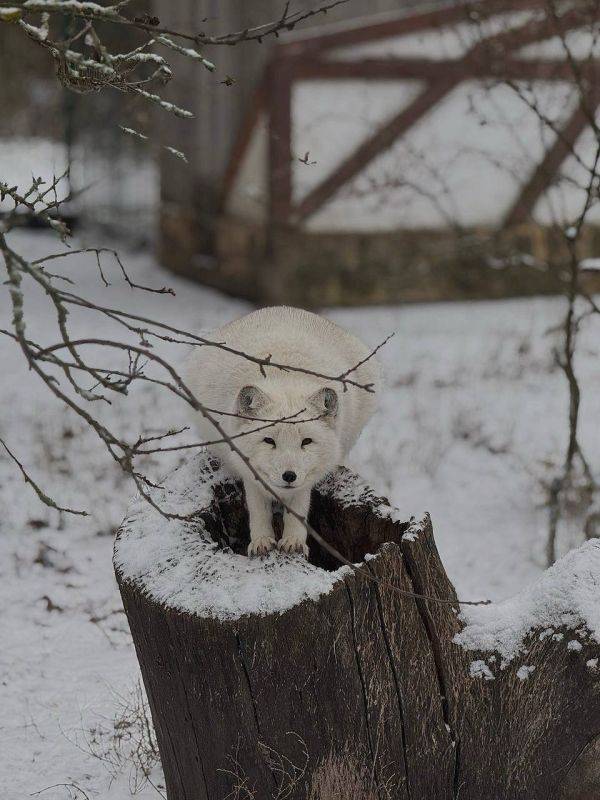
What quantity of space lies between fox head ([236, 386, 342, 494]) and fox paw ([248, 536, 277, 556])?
0.20 meters

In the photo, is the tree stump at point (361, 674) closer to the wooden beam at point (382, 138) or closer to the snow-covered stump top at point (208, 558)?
the snow-covered stump top at point (208, 558)

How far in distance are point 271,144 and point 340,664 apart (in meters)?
8.85

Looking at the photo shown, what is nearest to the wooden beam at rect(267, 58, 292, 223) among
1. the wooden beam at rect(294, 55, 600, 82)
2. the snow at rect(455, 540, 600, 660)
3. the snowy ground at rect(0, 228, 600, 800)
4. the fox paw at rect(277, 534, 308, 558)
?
the wooden beam at rect(294, 55, 600, 82)

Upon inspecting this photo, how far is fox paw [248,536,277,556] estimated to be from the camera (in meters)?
3.48

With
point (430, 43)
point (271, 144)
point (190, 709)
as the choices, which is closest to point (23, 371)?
point (271, 144)

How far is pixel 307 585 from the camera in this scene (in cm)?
304

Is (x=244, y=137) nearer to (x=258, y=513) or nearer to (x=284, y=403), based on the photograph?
(x=284, y=403)

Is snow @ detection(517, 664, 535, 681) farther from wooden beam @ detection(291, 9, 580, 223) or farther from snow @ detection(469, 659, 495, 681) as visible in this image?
wooden beam @ detection(291, 9, 580, 223)

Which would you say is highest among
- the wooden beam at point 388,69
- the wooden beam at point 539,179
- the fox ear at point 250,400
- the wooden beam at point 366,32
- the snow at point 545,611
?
the wooden beam at point 366,32

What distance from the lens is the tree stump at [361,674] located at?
119 inches

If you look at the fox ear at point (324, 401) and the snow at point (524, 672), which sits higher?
the fox ear at point (324, 401)

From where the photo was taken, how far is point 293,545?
3.53 metres

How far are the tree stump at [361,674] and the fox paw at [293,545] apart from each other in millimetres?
182

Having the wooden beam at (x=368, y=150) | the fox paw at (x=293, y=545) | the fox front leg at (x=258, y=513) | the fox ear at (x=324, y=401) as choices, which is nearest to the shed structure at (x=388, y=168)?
the wooden beam at (x=368, y=150)
